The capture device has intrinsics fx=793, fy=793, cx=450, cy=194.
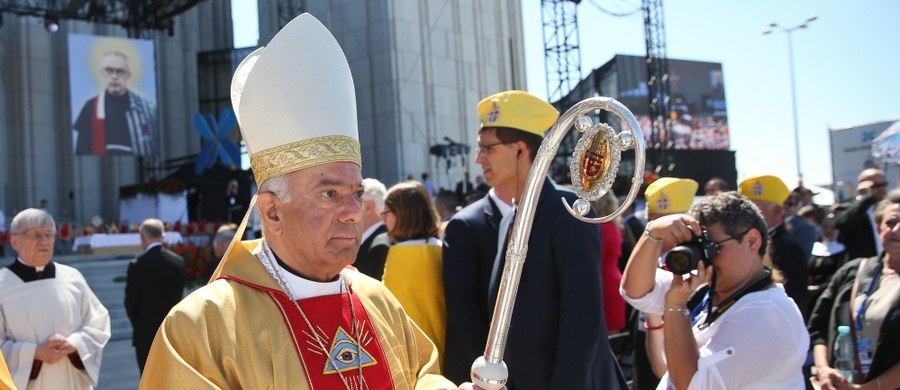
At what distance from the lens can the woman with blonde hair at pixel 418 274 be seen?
373cm

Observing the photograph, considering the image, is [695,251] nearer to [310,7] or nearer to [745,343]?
[745,343]

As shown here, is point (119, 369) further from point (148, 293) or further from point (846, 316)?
point (846, 316)

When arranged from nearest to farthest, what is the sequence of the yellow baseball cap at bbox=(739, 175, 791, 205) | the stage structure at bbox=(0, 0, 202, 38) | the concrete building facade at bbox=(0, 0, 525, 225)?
the yellow baseball cap at bbox=(739, 175, 791, 205), the stage structure at bbox=(0, 0, 202, 38), the concrete building facade at bbox=(0, 0, 525, 225)

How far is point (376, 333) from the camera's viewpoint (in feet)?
7.48

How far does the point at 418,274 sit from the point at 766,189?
2.70 m

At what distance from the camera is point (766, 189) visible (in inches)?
205

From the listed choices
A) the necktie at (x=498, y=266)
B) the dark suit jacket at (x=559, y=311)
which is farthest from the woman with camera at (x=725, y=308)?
the necktie at (x=498, y=266)

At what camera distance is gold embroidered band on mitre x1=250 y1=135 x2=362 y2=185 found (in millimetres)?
2102

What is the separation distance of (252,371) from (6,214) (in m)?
23.8

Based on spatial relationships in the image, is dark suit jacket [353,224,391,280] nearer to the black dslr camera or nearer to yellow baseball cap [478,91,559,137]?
yellow baseball cap [478,91,559,137]

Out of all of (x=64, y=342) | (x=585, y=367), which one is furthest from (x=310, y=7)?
(x=585, y=367)

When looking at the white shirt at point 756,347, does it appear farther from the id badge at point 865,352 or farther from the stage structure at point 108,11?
the stage structure at point 108,11

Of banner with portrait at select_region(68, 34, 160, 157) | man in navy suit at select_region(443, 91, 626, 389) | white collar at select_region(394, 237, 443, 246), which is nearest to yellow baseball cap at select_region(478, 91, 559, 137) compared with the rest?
man in navy suit at select_region(443, 91, 626, 389)

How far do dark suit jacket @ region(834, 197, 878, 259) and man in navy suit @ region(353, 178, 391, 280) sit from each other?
12.3 feet
